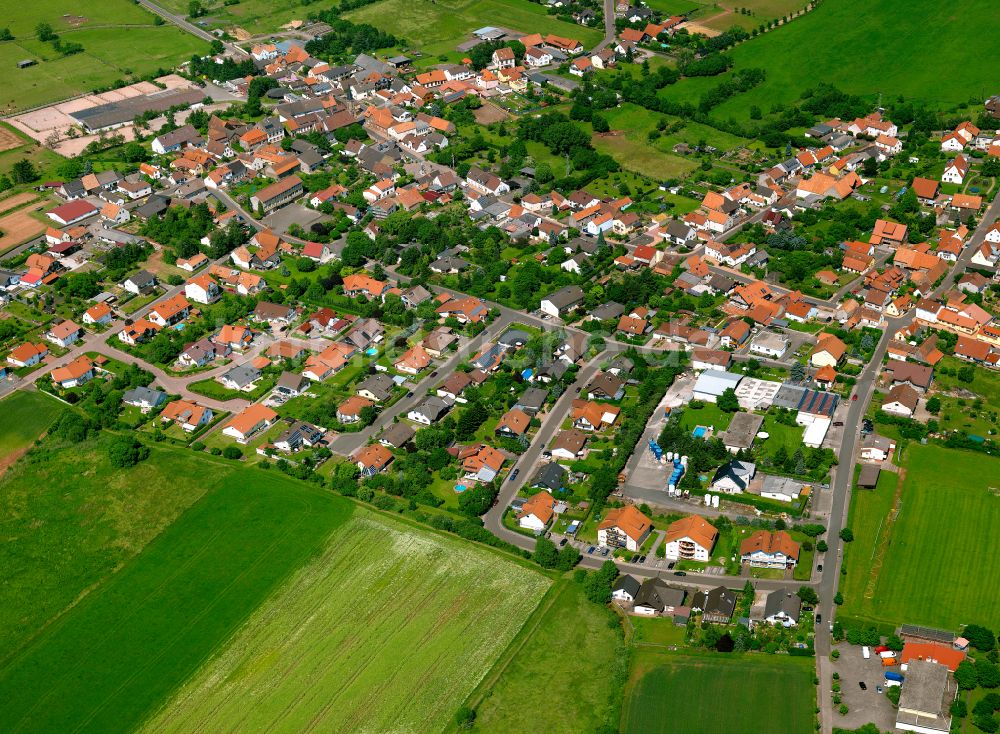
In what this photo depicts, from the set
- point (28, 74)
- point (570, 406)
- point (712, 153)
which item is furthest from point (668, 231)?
point (28, 74)

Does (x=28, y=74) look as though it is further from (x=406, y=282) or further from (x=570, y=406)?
(x=570, y=406)

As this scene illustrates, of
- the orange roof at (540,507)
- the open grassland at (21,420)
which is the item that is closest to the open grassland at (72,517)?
the open grassland at (21,420)

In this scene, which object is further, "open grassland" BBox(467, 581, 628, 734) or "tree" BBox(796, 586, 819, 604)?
"tree" BBox(796, 586, 819, 604)

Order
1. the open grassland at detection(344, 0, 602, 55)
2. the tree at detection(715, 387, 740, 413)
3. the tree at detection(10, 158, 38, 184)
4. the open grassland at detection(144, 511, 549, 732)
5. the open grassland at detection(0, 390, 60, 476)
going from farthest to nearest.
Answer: the open grassland at detection(344, 0, 602, 55) → the tree at detection(10, 158, 38, 184) → the open grassland at detection(0, 390, 60, 476) → the tree at detection(715, 387, 740, 413) → the open grassland at detection(144, 511, 549, 732)

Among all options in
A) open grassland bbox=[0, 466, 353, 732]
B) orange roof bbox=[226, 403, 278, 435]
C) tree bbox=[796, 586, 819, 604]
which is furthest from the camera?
orange roof bbox=[226, 403, 278, 435]

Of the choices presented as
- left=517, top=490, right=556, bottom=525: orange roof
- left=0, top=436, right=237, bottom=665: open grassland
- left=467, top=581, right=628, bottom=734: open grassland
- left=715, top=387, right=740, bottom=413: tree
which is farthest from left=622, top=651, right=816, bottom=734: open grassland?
left=0, top=436, right=237, bottom=665: open grassland

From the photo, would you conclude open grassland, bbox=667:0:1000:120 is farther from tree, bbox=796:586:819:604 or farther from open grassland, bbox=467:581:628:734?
open grassland, bbox=467:581:628:734
